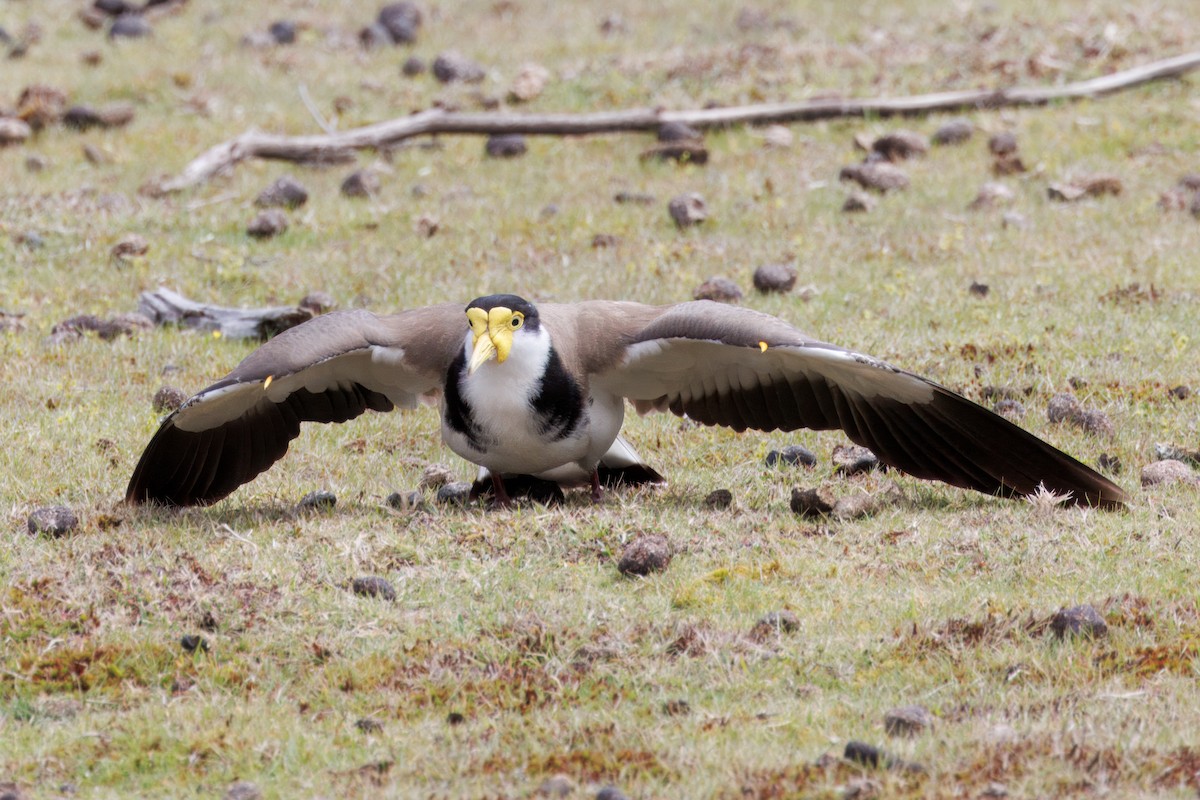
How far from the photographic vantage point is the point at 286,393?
7.45m

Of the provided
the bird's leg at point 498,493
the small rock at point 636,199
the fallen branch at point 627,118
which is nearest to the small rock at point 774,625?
the bird's leg at point 498,493

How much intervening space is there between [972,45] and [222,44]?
7492 millimetres

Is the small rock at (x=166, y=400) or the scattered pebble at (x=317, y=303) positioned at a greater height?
the scattered pebble at (x=317, y=303)

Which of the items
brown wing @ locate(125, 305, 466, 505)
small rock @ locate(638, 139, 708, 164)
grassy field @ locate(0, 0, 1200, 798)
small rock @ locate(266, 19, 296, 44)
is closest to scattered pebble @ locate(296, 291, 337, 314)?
grassy field @ locate(0, 0, 1200, 798)

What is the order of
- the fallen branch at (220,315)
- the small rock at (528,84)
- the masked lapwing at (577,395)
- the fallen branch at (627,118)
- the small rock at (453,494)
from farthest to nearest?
1. the small rock at (528,84)
2. the fallen branch at (627,118)
3. the fallen branch at (220,315)
4. the small rock at (453,494)
5. the masked lapwing at (577,395)

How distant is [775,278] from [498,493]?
11.0 feet

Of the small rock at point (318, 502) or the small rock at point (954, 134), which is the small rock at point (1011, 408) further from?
the small rock at point (954, 134)

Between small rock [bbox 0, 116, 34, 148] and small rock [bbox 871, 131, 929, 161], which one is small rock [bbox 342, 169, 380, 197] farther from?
small rock [bbox 871, 131, 929, 161]

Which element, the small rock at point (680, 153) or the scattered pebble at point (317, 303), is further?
the small rock at point (680, 153)

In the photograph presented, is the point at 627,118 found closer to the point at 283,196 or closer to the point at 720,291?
the point at 283,196

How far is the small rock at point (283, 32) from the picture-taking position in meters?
16.5

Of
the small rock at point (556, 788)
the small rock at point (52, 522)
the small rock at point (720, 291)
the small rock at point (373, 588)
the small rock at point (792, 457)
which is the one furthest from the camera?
the small rock at point (720, 291)

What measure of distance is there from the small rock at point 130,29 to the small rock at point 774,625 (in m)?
13.0

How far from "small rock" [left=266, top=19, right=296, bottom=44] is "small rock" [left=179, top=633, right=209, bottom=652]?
11742mm
